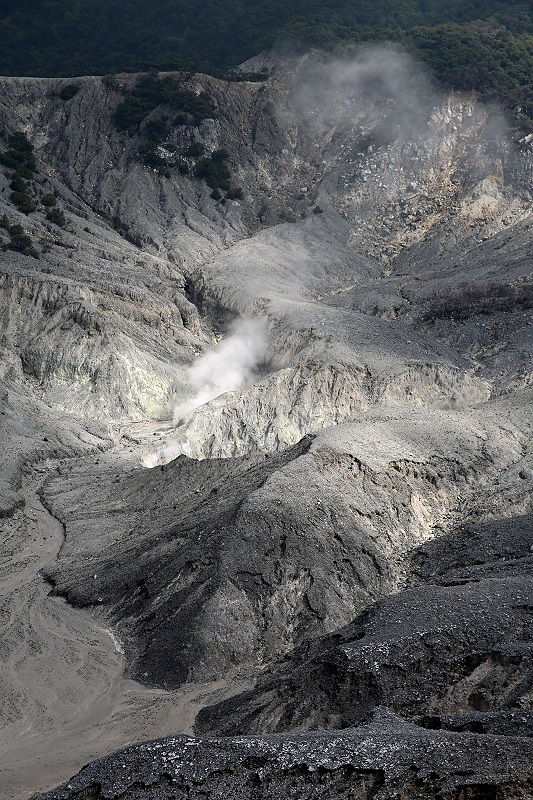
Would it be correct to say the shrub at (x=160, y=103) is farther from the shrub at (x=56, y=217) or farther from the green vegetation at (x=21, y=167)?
the shrub at (x=56, y=217)

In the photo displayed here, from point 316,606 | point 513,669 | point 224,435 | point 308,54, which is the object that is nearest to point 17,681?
point 316,606

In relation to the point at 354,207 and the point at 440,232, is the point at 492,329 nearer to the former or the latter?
the point at 440,232

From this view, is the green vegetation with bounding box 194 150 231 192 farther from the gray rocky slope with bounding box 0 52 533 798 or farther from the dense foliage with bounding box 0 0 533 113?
the dense foliage with bounding box 0 0 533 113

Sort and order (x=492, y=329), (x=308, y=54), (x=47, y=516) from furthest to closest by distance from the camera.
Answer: (x=308, y=54) → (x=492, y=329) → (x=47, y=516)

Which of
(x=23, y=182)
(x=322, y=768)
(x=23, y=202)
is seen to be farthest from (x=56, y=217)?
(x=322, y=768)

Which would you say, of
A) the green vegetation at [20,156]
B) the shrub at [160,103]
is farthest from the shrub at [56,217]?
the shrub at [160,103]

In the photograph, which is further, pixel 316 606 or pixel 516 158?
pixel 516 158

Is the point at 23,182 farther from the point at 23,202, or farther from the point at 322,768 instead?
the point at 322,768
